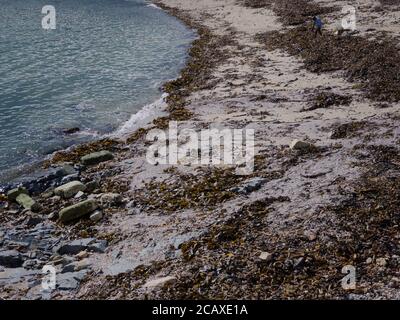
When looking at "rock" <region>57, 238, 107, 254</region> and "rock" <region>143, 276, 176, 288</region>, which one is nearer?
"rock" <region>143, 276, 176, 288</region>

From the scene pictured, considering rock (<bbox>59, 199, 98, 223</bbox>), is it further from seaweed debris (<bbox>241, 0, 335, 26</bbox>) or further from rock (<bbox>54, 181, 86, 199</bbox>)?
seaweed debris (<bbox>241, 0, 335, 26</bbox>)

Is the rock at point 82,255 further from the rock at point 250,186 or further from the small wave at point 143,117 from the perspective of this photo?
the small wave at point 143,117

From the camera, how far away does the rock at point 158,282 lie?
8305 mm

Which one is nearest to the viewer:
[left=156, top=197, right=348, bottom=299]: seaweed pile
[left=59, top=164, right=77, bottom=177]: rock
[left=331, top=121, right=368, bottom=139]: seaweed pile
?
[left=156, top=197, right=348, bottom=299]: seaweed pile

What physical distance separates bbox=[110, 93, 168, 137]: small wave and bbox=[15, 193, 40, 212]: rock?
5482 millimetres

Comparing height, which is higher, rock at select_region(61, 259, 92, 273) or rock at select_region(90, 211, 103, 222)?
rock at select_region(90, 211, 103, 222)

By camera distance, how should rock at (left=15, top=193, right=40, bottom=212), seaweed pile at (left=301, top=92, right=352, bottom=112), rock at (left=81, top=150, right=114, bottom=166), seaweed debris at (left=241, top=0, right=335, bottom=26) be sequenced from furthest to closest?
seaweed debris at (left=241, top=0, right=335, bottom=26) < seaweed pile at (left=301, top=92, right=352, bottom=112) < rock at (left=81, top=150, right=114, bottom=166) < rock at (left=15, top=193, right=40, bottom=212)

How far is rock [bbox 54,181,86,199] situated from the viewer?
512 inches

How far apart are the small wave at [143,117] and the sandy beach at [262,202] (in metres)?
0.58

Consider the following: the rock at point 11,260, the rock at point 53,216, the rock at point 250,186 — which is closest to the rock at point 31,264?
the rock at point 11,260

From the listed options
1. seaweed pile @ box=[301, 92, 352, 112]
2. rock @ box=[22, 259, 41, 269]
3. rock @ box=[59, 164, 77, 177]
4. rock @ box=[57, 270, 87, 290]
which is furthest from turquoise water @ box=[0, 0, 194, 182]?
seaweed pile @ box=[301, 92, 352, 112]

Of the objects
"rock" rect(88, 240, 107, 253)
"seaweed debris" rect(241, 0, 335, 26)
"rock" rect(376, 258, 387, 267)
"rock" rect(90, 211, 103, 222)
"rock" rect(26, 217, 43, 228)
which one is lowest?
"rock" rect(26, 217, 43, 228)

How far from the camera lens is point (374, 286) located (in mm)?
7516
